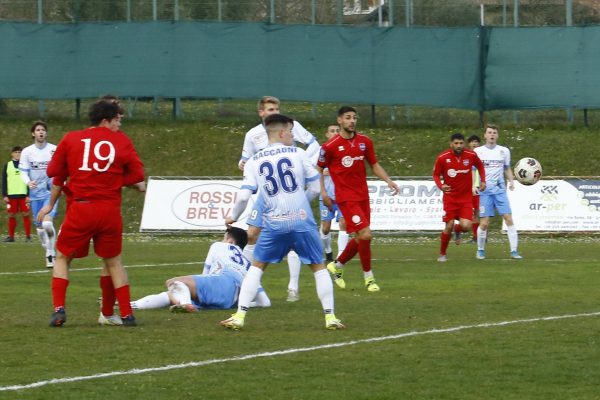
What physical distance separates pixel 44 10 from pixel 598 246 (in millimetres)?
18819

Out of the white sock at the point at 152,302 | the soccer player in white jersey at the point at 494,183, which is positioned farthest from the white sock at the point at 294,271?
the soccer player in white jersey at the point at 494,183

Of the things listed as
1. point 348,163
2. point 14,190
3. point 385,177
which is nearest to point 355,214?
point 348,163

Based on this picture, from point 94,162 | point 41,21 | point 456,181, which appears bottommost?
point 456,181

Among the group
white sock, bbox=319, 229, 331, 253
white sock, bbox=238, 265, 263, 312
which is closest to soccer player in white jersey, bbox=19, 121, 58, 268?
white sock, bbox=319, 229, 331, 253

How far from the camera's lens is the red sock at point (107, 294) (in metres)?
12.3

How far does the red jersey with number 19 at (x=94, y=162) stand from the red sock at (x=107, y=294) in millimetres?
825

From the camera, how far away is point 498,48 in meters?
34.6

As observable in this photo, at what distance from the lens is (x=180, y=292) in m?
13.6

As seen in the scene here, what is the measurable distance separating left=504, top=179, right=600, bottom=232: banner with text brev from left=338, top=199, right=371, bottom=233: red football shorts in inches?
497

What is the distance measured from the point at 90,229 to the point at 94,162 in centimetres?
61

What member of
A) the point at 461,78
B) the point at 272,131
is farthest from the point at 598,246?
the point at 272,131

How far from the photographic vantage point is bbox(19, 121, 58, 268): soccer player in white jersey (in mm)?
20695

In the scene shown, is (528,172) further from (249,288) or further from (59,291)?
(59,291)

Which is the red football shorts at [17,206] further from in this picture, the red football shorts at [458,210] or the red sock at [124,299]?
the red sock at [124,299]
